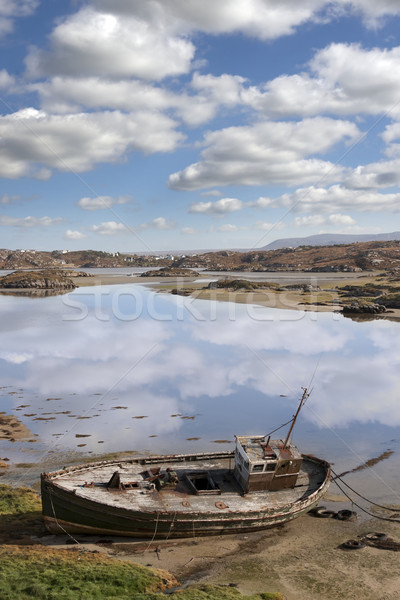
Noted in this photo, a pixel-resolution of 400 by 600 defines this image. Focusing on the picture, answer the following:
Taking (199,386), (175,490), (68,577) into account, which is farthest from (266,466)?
(199,386)

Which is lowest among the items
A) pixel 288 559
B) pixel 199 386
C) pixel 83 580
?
pixel 288 559

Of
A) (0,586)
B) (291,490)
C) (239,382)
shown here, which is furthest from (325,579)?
(239,382)

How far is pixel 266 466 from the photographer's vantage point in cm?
2367

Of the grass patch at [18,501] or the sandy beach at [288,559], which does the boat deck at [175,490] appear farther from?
the grass patch at [18,501]

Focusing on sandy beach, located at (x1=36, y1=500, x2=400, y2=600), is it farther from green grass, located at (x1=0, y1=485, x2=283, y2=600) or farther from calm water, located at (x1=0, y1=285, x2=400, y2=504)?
calm water, located at (x1=0, y1=285, x2=400, y2=504)

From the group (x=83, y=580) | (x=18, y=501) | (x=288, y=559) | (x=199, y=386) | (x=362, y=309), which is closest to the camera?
(x=83, y=580)

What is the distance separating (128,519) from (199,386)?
789 inches

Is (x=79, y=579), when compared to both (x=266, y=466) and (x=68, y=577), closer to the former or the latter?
(x=68, y=577)

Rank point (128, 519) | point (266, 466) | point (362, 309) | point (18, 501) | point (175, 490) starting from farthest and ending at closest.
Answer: point (362, 309)
point (266, 466)
point (175, 490)
point (18, 501)
point (128, 519)

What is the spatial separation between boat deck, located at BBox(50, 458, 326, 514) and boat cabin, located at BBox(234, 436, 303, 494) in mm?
420

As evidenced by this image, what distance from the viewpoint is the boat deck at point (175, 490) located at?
72.0 ft

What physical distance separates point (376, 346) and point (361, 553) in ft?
124

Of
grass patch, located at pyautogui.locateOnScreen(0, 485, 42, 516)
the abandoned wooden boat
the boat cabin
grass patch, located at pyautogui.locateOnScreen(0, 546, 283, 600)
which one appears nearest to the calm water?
grass patch, located at pyautogui.locateOnScreen(0, 485, 42, 516)

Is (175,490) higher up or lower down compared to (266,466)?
lower down
